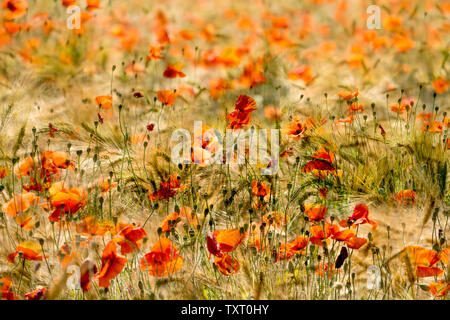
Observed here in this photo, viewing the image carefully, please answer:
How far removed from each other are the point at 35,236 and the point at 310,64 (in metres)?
A: 1.51

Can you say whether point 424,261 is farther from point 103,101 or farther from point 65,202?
point 103,101

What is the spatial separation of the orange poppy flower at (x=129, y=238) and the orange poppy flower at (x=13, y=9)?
1677mm

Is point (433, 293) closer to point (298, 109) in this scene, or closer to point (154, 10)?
point (298, 109)

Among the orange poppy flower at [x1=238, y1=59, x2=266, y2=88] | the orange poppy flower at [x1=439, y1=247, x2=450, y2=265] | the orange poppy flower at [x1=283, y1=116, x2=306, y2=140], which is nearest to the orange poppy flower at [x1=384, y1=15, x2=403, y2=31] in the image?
the orange poppy flower at [x1=238, y1=59, x2=266, y2=88]

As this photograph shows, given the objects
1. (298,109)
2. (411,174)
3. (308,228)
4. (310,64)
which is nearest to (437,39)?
(310,64)

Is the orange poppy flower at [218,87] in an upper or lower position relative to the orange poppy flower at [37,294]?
upper

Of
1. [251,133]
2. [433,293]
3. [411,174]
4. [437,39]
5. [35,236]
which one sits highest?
[437,39]

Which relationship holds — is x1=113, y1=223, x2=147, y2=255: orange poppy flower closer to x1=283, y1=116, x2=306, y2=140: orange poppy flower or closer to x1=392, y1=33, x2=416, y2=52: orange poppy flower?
x1=283, y1=116, x2=306, y2=140: orange poppy flower

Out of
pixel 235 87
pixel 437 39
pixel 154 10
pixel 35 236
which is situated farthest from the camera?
pixel 154 10

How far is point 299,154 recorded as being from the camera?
1.69 metres

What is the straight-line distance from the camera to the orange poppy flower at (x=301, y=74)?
2285mm

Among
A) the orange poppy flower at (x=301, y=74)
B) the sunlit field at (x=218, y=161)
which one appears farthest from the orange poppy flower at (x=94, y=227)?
the orange poppy flower at (x=301, y=74)

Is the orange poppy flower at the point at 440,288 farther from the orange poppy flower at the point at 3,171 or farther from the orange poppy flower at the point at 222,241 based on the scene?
the orange poppy flower at the point at 3,171
